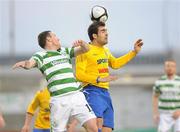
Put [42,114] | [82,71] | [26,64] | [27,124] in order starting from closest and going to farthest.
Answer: [26,64] → [82,71] → [27,124] → [42,114]

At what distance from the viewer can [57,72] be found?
11.4 m

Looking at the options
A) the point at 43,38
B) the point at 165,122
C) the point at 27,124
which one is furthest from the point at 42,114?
the point at 165,122

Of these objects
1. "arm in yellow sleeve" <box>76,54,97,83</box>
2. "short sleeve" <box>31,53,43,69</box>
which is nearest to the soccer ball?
"arm in yellow sleeve" <box>76,54,97,83</box>

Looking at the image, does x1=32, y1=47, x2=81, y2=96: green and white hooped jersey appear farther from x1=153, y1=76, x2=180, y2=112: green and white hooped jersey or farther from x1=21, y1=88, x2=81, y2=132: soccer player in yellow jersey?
x1=153, y1=76, x2=180, y2=112: green and white hooped jersey

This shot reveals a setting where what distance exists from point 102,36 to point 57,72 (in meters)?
1.15

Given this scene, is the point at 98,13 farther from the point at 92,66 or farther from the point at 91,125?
the point at 91,125

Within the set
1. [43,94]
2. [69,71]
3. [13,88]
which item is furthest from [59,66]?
[13,88]

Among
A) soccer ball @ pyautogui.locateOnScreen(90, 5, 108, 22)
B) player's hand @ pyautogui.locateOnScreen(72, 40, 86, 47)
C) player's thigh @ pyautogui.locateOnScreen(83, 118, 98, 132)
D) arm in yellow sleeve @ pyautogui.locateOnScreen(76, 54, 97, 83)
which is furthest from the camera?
soccer ball @ pyautogui.locateOnScreen(90, 5, 108, 22)

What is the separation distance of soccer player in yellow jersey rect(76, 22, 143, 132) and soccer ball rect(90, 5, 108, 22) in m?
0.37

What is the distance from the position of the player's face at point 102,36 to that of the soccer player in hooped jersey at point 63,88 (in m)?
0.70

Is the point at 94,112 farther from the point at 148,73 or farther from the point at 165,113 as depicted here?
the point at 148,73

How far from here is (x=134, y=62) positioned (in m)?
43.0

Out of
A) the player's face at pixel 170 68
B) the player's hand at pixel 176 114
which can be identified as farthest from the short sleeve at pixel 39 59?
the player's hand at pixel 176 114

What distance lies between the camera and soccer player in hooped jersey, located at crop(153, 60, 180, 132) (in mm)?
16625
